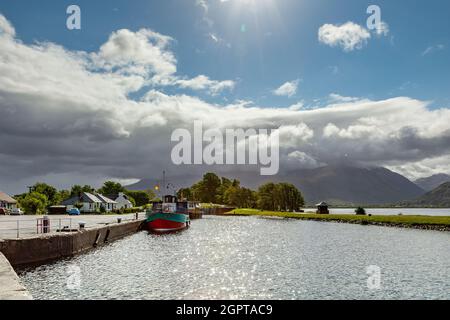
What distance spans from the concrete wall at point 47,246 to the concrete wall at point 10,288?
13.7 m

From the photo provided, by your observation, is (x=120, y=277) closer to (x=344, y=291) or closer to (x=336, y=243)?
(x=344, y=291)

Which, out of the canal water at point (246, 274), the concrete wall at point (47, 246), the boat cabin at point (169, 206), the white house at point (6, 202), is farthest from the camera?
the white house at point (6, 202)

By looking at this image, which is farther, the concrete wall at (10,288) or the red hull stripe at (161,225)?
the red hull stripe at (161,225)

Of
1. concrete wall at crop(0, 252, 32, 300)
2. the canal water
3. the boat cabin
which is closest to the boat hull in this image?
the boat cabin

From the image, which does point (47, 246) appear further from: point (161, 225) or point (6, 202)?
point (6, 202)

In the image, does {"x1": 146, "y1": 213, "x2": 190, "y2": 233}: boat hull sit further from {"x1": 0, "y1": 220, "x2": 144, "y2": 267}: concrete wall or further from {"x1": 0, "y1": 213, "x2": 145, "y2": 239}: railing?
{"x1": 0, "y1": 220, "x2": 144, "y2": 267}: concrete wall

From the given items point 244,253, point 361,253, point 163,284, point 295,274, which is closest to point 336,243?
point 361,253

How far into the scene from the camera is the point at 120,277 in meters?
30.8

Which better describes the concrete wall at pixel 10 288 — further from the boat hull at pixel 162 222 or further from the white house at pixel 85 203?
the white house at pixel 85 203

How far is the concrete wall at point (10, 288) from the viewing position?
600 inches

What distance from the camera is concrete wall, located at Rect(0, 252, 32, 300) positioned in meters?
15.2

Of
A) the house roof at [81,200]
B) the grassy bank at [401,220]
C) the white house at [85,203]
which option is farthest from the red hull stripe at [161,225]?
the house roof at [81,200]

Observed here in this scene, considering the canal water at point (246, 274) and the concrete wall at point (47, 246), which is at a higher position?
the concrete wall at point (47, 246)
